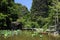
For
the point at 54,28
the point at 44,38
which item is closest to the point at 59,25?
the point at 54,28

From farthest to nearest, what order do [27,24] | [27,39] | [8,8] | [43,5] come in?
[43,5], [27,24], [8,8], [27,39]

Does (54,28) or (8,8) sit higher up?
(8,8)

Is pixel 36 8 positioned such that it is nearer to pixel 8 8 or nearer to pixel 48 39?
pixel 8 8

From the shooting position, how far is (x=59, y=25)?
40781 millimetres

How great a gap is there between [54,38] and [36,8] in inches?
2376

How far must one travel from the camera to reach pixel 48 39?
34.7ft

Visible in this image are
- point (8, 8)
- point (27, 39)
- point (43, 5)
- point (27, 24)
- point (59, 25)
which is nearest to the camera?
point (27, 39)

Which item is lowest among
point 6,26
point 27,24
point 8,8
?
point 27,24

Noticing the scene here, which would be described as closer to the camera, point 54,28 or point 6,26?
point 6,26

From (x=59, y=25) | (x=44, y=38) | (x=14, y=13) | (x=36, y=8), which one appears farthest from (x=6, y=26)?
(x=36, y=8)

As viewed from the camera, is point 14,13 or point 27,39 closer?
point 27,39

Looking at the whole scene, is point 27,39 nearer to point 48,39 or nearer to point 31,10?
point 48,39

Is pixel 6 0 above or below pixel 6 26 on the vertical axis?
above

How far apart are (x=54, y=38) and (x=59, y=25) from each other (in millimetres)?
30297
